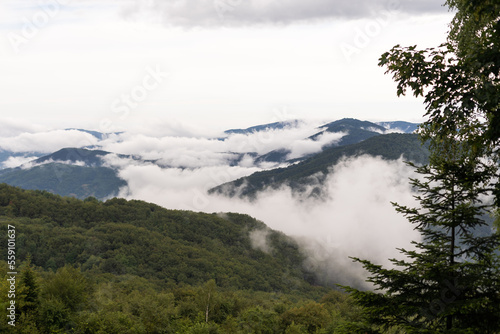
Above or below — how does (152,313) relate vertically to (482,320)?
below

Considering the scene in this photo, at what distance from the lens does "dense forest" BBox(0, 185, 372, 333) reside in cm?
3444

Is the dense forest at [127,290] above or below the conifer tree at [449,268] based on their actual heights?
below

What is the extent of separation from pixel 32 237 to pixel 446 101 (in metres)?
192

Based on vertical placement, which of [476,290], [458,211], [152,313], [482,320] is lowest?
[152,313]

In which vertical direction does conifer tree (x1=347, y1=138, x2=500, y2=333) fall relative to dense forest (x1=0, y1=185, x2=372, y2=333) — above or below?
above

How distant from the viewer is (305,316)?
60.6 m

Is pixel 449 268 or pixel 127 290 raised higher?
pixel 449 268

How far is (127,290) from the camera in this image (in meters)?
96.4

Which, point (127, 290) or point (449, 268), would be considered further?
point (127, 290)

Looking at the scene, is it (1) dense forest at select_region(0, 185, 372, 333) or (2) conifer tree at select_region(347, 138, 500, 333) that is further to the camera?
(1) dense forest at select_region(0, 185, 372, 333)

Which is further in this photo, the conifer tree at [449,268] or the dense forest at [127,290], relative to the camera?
the dense forest at [127,290]

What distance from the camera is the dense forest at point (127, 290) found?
1356 inches

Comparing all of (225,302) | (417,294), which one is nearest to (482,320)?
(417,294)

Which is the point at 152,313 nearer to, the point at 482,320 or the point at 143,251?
the point at 482,320
